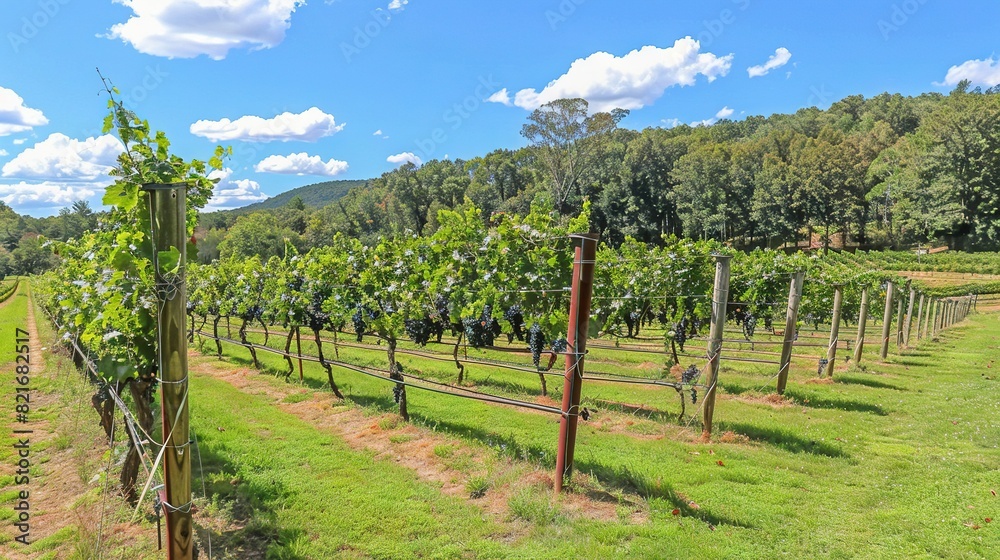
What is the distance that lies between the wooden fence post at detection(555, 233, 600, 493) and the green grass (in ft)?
1.50

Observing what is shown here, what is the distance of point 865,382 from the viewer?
10.4 metres

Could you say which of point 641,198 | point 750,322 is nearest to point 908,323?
point 750,322

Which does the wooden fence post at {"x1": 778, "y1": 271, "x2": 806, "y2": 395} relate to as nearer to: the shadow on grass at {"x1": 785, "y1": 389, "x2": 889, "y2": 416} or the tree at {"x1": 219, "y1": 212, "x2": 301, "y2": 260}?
the shadow on grass at {"x1": 785, "y1": 389, "x2": 889, "y2": 416}

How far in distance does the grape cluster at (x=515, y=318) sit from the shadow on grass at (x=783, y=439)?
3015mm

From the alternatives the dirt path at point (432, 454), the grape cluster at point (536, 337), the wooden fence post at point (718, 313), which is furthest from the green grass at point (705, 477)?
the grape cluster at point (536, 337)

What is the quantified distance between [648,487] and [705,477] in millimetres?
735

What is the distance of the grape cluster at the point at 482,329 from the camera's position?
7465 mm

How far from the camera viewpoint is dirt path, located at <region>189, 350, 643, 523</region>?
4.58 meters

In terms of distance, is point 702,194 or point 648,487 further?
point 702,194

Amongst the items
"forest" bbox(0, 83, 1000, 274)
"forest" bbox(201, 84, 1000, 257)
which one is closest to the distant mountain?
"forest" bbox(0, 83, 1000, 274)

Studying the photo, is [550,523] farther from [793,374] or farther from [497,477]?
[793,374]

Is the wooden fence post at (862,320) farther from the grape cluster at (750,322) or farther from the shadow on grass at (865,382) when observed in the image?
the grape cluster at (750,322)

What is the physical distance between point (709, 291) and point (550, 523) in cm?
677

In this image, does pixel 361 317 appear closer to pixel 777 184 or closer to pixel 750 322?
pixel 750 322
